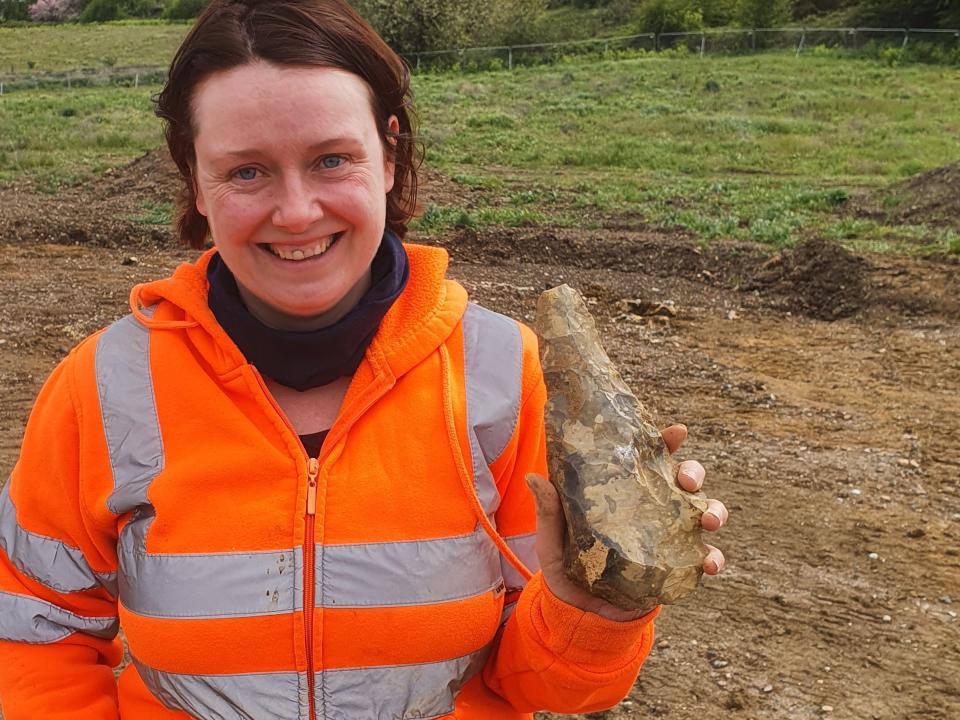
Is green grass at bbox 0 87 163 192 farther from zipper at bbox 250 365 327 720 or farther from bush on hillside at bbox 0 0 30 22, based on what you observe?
bush on hillside at bbox 0 0 30 22

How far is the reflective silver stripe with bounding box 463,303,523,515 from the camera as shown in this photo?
5.80ft

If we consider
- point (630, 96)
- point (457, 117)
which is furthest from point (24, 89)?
point (630, 96)

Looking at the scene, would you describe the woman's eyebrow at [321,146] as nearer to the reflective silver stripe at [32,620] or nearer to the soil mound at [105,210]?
the reflective silver stripe at [32,620]

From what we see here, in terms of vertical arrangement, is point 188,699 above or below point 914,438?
above

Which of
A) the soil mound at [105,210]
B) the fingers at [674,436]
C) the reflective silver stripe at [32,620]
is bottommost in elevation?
the soil mound at [105,210]

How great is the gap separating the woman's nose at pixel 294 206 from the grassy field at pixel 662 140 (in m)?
9.51

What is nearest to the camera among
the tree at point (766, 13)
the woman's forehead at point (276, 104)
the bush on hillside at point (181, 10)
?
the woman's forehead at point (276, 104)

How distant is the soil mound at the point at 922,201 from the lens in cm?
1127

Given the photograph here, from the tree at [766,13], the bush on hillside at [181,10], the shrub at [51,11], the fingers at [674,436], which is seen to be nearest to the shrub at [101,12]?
the shrub at [51,11]

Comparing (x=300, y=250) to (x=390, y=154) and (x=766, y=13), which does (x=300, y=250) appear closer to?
(x=390, y=154)

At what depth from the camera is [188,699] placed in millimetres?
1759

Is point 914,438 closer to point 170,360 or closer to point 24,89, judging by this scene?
point 170,360

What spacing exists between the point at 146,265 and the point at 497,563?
27.7 feet

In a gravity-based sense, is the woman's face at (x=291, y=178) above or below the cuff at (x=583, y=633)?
above
